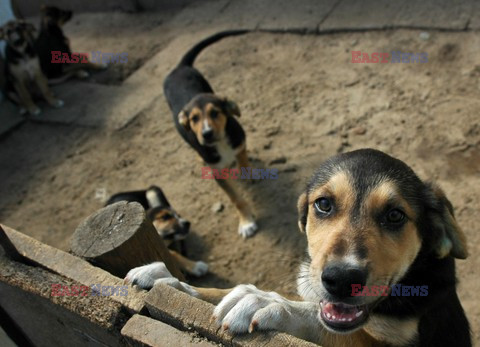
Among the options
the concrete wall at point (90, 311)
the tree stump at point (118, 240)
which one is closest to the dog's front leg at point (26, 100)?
the concrete wall at point (90, 311)

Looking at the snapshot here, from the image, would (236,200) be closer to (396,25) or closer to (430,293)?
(430,293)

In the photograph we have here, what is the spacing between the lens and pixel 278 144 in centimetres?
605

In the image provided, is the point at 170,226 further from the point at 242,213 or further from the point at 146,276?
the point at 146,276

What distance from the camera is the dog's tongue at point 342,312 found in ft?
7.41

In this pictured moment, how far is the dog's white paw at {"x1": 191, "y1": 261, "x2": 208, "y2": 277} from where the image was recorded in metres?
4.64

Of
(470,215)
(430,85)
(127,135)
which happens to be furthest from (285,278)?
(127,135)

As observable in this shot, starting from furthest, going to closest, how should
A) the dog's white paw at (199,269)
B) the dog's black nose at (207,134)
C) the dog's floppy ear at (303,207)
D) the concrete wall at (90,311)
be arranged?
A: the dog's black nose at (207,134) → the dog's white paw at (199,269) → the dog's floppy ear at (303,207) → the concrete wall at (90,311)

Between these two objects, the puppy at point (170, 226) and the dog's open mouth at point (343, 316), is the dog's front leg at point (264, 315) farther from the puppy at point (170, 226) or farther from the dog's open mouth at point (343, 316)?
the puppy at point (170, 226)

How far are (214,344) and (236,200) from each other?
298cm

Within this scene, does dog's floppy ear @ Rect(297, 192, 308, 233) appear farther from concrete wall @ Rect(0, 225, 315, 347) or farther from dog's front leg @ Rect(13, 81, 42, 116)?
dog's front leg @ Rect(13, 81, 42, 116)

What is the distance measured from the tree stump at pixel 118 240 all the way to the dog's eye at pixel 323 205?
3.49 ft

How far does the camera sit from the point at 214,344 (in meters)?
2.15

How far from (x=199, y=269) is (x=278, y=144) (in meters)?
2.17

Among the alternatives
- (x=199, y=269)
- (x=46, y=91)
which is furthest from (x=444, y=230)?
(x=46, y=91)
